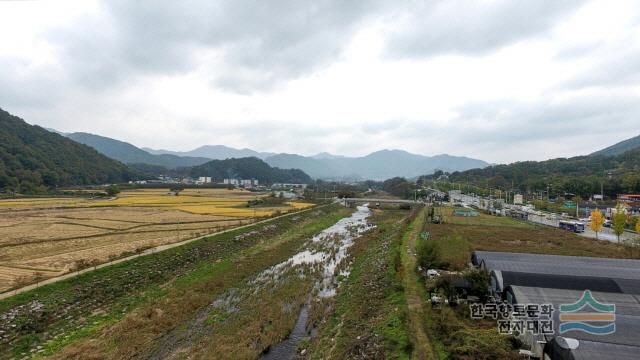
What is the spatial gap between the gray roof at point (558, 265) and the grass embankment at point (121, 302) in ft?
56.3

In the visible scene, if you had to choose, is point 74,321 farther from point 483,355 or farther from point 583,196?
point 583,196

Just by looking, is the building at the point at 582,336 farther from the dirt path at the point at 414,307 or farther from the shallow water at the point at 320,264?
the shallow water at the point at 320,264

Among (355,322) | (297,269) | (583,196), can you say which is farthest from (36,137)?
(583,196)

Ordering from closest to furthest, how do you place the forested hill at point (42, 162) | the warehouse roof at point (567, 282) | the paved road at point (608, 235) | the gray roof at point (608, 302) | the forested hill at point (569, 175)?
the gray roof at point (608, 302)
the warehouse roof at point (567, 282)
the paved road at point (608, 235)
the forested hill at point (569, 175)
the forested hill at point (42, 162)

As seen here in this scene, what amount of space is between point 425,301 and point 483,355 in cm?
612

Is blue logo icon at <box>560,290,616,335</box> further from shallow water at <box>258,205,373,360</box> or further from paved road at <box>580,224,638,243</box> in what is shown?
paved road at <box>580,224,638,243</box>

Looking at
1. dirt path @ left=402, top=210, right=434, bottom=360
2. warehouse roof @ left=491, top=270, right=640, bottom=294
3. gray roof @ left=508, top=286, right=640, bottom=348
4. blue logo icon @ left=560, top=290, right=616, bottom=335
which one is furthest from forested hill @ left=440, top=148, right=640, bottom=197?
blue logo icon @ left=560, top=290, right=616, bottom=335

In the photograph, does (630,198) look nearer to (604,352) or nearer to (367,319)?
(367,319)

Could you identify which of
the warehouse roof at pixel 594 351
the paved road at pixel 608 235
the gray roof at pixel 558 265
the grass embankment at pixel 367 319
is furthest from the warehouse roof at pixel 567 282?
the paved road at pixel 608 235

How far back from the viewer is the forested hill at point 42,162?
85.5m

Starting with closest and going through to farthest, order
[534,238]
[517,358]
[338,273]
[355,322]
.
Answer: [517,358], [355,322], [338,273], [534,238]

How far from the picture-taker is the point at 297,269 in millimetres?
26266

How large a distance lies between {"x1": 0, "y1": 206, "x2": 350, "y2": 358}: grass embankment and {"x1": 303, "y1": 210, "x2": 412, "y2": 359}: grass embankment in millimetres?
7788

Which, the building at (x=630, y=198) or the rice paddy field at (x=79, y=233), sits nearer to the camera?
the rice paddy field at (x=79, y=233)
